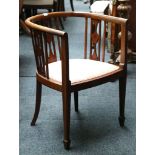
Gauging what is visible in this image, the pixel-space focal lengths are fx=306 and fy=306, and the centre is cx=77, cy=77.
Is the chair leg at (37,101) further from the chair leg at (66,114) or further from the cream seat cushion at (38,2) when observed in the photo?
the cream seat cushion at (38,2)

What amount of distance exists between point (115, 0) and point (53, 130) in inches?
52.3

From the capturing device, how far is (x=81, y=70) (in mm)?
1667

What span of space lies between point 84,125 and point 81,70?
41 cm

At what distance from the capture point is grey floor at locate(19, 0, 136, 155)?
1.65m

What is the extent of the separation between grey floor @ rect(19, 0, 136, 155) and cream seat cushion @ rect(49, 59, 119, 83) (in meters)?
0.38

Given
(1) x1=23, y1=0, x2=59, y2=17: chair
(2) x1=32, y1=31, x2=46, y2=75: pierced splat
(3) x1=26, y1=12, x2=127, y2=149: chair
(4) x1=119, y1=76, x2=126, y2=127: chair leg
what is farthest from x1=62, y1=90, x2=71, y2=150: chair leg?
(1) x1=23, y1=0, x2=59, y2=17: chair

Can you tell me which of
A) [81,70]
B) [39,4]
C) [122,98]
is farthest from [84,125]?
[39,4]

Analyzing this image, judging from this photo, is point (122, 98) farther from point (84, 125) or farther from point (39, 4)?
point (39, 4)

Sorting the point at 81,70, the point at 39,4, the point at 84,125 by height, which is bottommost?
the point at 84,125

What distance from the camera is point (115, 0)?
8.55ft
